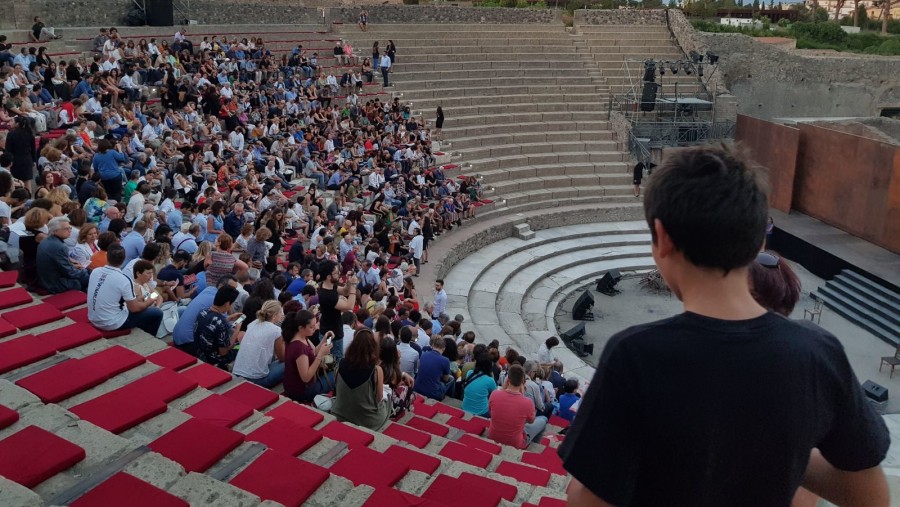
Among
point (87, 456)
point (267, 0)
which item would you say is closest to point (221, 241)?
point (87, 456)

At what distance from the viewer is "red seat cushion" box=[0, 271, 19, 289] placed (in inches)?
272

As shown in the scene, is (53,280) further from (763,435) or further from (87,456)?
(763,435)

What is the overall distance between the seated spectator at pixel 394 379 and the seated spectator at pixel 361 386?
354mm

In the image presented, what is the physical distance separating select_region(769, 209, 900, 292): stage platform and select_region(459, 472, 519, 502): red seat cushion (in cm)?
1304

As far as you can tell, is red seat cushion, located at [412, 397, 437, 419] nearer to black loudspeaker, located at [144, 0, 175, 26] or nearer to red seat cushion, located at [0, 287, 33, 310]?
red seat cushion, located at [0, 287, 33, 310]

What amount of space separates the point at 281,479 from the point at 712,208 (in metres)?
3.62

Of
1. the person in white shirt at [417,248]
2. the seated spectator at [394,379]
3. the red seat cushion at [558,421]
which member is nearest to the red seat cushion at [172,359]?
the seated spectator at [394,379]

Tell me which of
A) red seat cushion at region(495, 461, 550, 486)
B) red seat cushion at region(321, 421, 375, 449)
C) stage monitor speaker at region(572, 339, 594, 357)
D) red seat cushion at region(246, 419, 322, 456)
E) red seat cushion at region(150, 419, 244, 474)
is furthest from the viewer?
stage monitor speaker at region(572, 339, 594, 357)

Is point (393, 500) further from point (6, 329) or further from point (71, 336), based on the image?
point (6, 329)

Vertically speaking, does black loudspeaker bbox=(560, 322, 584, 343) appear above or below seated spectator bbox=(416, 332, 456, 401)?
below

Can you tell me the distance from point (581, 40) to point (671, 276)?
1083 inches

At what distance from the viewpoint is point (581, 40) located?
90.5 ft

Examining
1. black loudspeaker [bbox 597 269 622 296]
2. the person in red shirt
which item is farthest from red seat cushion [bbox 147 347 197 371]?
black loudspeaker [bbox 597 269 622 296]

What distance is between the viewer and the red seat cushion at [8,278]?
6906 mm
